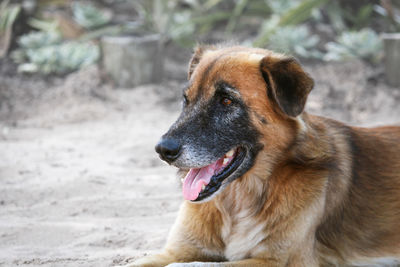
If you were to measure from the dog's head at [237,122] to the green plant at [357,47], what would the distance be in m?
4.96

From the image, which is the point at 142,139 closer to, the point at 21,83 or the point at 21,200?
the point at 21,200

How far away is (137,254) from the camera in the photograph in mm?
3500

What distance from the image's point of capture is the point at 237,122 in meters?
3.03

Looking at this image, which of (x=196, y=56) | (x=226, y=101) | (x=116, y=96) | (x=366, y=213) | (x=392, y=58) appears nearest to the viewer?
(x=226, y=101)

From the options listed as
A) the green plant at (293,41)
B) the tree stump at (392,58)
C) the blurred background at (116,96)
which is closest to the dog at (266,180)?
the blurred background at (116,96)

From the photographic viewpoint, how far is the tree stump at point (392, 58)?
7.24m

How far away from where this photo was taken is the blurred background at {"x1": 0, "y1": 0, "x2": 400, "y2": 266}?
398 cm

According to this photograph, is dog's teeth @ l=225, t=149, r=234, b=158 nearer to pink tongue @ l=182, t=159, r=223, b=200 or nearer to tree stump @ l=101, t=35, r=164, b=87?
pink tongue @ l=182, t=159, r=223, b=200

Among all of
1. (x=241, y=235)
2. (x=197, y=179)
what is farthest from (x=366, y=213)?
(x=197, y=179)

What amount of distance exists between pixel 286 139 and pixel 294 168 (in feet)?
0.60

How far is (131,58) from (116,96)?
621 mm

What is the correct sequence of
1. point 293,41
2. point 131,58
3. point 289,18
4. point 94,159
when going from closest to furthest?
1. point 94,159
2. point 131,58
3. point 289,18
4. point 293,41

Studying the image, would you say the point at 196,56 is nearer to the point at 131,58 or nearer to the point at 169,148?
the point at 169,148

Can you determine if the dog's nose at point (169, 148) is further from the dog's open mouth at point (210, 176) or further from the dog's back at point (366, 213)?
the dog's back at point (366, 213)
